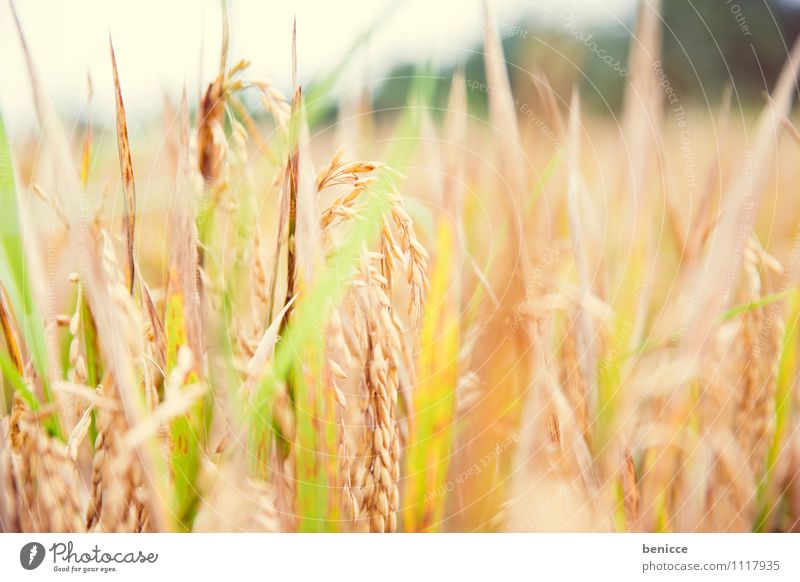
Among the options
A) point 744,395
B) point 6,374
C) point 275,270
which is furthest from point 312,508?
point 744,395

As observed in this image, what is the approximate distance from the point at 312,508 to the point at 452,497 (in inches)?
6.2

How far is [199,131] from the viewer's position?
624mm

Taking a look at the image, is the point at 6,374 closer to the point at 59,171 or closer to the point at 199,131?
the point at 59,171
